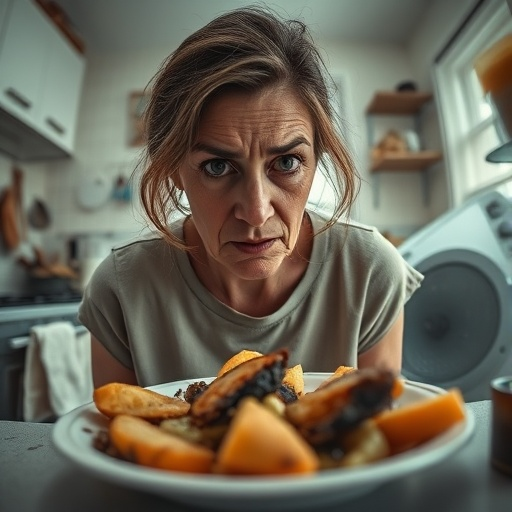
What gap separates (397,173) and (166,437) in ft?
9.24

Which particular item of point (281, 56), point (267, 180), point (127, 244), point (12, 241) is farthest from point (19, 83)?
point (267, 180)

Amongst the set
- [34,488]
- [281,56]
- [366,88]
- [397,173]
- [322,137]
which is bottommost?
[34,488]

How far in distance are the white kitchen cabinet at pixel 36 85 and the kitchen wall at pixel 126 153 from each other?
0.55 ft

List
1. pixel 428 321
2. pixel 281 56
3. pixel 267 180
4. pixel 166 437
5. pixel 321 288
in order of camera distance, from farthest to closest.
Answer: pixel 428 321 → pixel 321 288 → pixel 281 56 → pixel 267 180 → pixel 166 437

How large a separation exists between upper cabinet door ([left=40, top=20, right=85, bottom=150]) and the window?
2.23 m

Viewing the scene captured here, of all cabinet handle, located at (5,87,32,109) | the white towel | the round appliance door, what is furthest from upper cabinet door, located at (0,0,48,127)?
the round appliance door

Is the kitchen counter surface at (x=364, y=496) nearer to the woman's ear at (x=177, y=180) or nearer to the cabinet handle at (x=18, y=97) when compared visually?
the woman's ear at (x=177, y=180)

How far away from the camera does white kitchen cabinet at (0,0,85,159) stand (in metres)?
2.23

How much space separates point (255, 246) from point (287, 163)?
146mm

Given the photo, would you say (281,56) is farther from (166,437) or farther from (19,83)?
(19,83)

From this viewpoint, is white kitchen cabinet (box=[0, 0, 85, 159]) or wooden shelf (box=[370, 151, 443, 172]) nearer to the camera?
white kitchen cabinet (box=[0, 0, 85, 159])

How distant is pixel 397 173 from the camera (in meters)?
2.87

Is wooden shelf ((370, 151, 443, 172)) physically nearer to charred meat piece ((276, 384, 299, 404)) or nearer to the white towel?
the white towel

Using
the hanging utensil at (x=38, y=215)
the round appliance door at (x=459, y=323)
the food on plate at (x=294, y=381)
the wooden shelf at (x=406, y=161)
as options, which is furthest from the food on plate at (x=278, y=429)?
the hanging utensil at (x=38, y=215)
